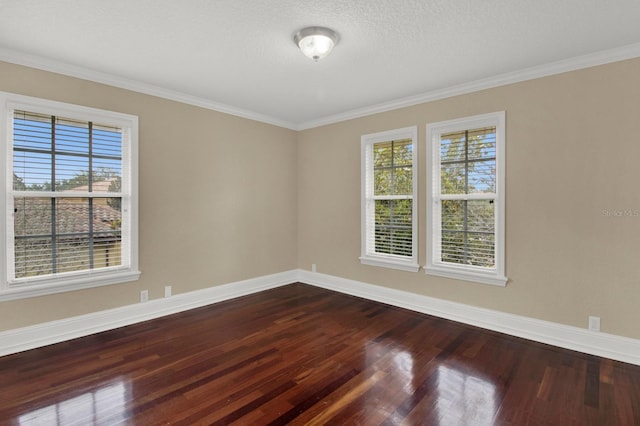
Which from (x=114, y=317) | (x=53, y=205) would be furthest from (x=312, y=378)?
(x=53, y=205)

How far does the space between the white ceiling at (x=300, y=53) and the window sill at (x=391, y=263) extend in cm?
214

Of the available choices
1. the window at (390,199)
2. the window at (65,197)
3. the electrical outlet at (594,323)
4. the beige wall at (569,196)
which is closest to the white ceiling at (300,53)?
the beige wall at (569,196)

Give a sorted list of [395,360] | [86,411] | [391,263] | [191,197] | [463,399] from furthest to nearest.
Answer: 1. [391,263]
2. [191,197]
3. [395,360]
4. [463,399]
5. [86,411]

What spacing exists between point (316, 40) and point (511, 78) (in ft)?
7.13

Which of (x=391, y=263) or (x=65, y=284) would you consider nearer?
(x=65, y=284)

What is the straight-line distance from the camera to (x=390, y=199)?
4.44 m

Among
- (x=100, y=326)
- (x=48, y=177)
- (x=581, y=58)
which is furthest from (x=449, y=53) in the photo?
(x=100, y=326)

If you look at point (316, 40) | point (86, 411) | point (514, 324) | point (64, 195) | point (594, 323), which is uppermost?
point (316, 40)

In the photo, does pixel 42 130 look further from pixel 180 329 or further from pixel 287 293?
pixel 287 293

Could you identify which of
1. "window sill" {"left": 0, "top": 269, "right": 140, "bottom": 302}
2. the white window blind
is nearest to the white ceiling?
the white window blind

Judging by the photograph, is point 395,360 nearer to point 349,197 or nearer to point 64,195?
point 349,197

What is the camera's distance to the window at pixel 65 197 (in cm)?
292

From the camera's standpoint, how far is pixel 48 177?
3084mm

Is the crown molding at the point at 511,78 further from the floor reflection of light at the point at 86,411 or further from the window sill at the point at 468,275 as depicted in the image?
the floor reflection of light at the point at 86,411
